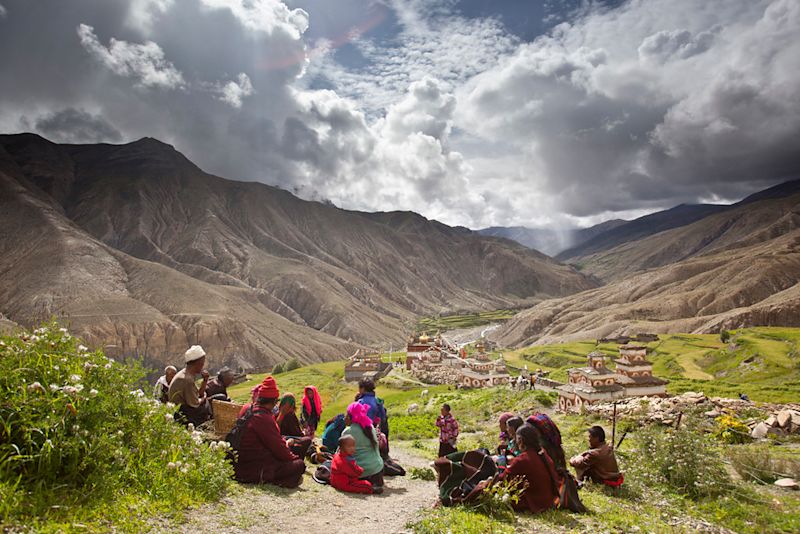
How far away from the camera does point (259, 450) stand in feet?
24.4

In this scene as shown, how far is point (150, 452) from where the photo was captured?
584 cm

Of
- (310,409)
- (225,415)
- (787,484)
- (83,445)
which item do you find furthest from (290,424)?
(787,484)

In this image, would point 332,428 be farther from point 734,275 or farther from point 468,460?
point 734,275

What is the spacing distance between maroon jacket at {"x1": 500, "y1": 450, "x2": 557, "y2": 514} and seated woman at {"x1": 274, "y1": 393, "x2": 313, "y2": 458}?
402 centimetres

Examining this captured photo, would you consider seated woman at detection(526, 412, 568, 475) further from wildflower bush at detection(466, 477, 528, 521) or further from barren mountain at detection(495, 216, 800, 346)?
barren mountain at detection(495, 216, 800, 346)

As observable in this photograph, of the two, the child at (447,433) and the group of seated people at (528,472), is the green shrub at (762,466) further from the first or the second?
the child at (447,433)

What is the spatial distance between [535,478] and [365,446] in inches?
118

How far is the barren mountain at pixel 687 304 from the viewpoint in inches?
2452

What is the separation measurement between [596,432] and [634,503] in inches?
45.1

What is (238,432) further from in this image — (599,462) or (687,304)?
(687,304)

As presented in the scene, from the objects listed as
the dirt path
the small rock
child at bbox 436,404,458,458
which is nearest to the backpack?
the dirt path

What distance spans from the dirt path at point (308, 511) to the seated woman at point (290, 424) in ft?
2.37

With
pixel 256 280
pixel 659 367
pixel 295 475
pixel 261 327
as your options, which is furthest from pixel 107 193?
pixel 295 475

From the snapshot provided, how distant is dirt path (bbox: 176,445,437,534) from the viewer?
555 centimetres
